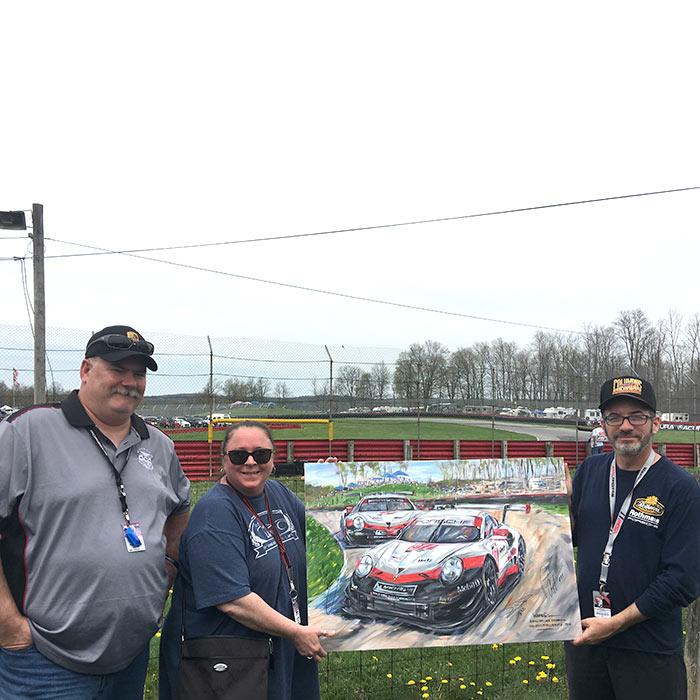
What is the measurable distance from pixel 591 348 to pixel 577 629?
44117 millimetres

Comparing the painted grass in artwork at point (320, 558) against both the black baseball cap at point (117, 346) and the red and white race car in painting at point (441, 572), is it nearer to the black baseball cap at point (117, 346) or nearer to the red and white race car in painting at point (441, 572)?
the red and white race car in painting at point (441, 572)

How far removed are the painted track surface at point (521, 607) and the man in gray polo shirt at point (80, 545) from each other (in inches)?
31.3

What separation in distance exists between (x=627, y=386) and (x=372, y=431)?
19.8 m

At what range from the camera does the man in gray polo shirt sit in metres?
2.51

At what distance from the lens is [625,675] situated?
2.95 metres

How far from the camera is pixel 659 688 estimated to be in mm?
2887

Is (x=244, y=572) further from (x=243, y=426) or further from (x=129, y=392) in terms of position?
(x=129, y=392)

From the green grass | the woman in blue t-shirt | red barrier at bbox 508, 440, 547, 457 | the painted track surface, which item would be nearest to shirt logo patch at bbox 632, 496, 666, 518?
the painted track surface

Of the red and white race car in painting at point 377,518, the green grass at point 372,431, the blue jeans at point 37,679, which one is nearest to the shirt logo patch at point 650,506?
the red and white race car in painting at point 377,518

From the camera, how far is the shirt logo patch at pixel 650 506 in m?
2.92

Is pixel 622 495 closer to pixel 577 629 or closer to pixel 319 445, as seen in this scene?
pixel 577 629

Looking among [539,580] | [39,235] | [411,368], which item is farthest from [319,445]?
[539,580]

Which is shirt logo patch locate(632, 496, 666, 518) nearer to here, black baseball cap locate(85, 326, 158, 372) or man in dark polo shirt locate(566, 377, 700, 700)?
man in dark polo shirt locate(566, 377, 700, 700)

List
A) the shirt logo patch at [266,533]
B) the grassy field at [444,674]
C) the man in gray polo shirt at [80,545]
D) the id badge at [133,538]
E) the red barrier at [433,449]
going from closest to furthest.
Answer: the man in gray polo shirt at [80,545] → the id badge at [133,538] → the shirt logo patch at [266,533] → the grassy field at [444,674] → the red barrier at [433,449]
